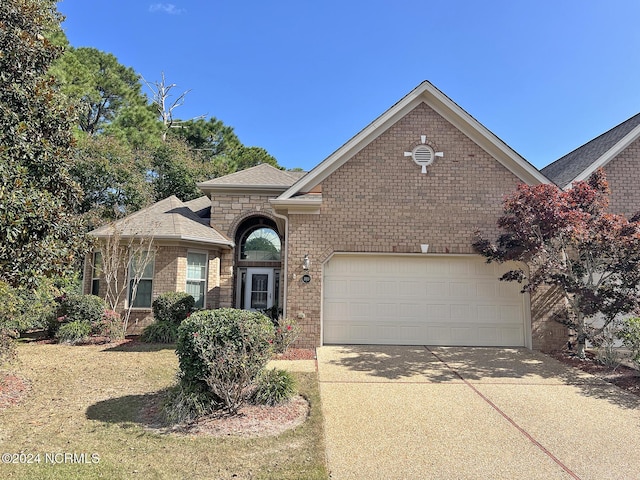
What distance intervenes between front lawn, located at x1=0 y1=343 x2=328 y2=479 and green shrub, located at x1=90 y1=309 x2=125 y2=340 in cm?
373

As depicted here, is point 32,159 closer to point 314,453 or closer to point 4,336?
point 4,336

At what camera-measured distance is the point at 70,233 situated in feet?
21.6

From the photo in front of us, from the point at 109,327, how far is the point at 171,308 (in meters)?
1.78

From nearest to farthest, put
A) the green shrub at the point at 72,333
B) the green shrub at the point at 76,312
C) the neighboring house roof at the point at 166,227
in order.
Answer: the green shrub at the point at 72,333
the green shrub at the point at 76,312
the neighboring house roof at the point at 166,227

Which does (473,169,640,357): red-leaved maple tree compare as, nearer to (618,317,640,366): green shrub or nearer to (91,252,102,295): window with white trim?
(618,317,640,366): green shrub

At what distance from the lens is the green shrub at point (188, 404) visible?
5004 millimetres

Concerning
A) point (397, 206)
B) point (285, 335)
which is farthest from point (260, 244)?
point (397, 206)

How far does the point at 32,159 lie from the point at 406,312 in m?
8.47

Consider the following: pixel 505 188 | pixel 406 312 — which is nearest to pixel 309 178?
pixel 406 312

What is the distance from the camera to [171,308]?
11.3 meters

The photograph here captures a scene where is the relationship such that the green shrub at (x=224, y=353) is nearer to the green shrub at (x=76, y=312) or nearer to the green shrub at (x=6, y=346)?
the green shrub at (x=6, y=346)

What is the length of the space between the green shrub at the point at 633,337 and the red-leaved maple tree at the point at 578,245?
1.68ft

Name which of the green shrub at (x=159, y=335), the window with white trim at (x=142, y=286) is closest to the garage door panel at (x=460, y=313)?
the green shrub at (x=159, y=335)

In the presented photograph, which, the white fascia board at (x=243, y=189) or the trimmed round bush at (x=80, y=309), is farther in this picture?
the white fascia board at (x=243, y=189)
